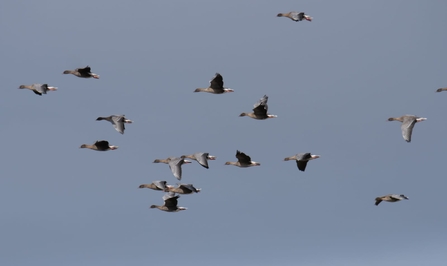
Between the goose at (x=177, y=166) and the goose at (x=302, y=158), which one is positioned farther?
the goose at (x=302, y=158)

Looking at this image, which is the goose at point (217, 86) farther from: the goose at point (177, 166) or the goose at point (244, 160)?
the goose at point (177, 166)

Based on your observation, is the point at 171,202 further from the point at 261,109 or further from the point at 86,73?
the point at 86,73

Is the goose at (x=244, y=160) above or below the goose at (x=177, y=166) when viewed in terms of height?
above

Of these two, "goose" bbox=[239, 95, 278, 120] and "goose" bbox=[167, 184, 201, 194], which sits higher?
"goose" bbox=[239, 95, 278, 120]

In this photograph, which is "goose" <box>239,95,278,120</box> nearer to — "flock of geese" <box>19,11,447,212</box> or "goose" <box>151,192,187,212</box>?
"flock of geese" <box>19,11,447,212</box>

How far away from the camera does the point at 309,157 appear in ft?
190

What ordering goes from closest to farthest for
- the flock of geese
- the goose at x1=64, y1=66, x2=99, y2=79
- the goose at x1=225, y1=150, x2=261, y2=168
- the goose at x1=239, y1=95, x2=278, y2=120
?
the flock of geese → the goose at x1=239, y1=95, x2=278, y2=120 → the goose at x1=225, y1=150, x2=261, y2=168 → the goose at x1=64, y1=66, x2=99, y2=79

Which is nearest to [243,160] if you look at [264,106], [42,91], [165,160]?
[264,106]

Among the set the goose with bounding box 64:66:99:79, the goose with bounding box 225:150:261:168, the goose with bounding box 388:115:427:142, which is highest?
the goose with bounding box 64:66:99:79

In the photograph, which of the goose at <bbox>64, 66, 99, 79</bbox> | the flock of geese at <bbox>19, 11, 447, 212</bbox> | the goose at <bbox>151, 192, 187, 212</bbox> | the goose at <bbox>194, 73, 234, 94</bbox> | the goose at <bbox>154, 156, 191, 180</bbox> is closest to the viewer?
the goose at <bbox>154, 156, 191, 180</bbox>

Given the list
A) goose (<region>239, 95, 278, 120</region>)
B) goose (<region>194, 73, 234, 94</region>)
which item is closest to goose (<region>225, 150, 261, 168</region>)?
goose (<region>239, 95, 278, 120</region>)

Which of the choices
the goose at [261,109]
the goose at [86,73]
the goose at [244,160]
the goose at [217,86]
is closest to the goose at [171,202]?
the goose at [244,160]

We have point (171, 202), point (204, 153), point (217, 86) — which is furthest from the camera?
point (171, 202)

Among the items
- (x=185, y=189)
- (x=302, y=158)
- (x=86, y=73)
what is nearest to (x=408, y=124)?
(x=302, y=158)
